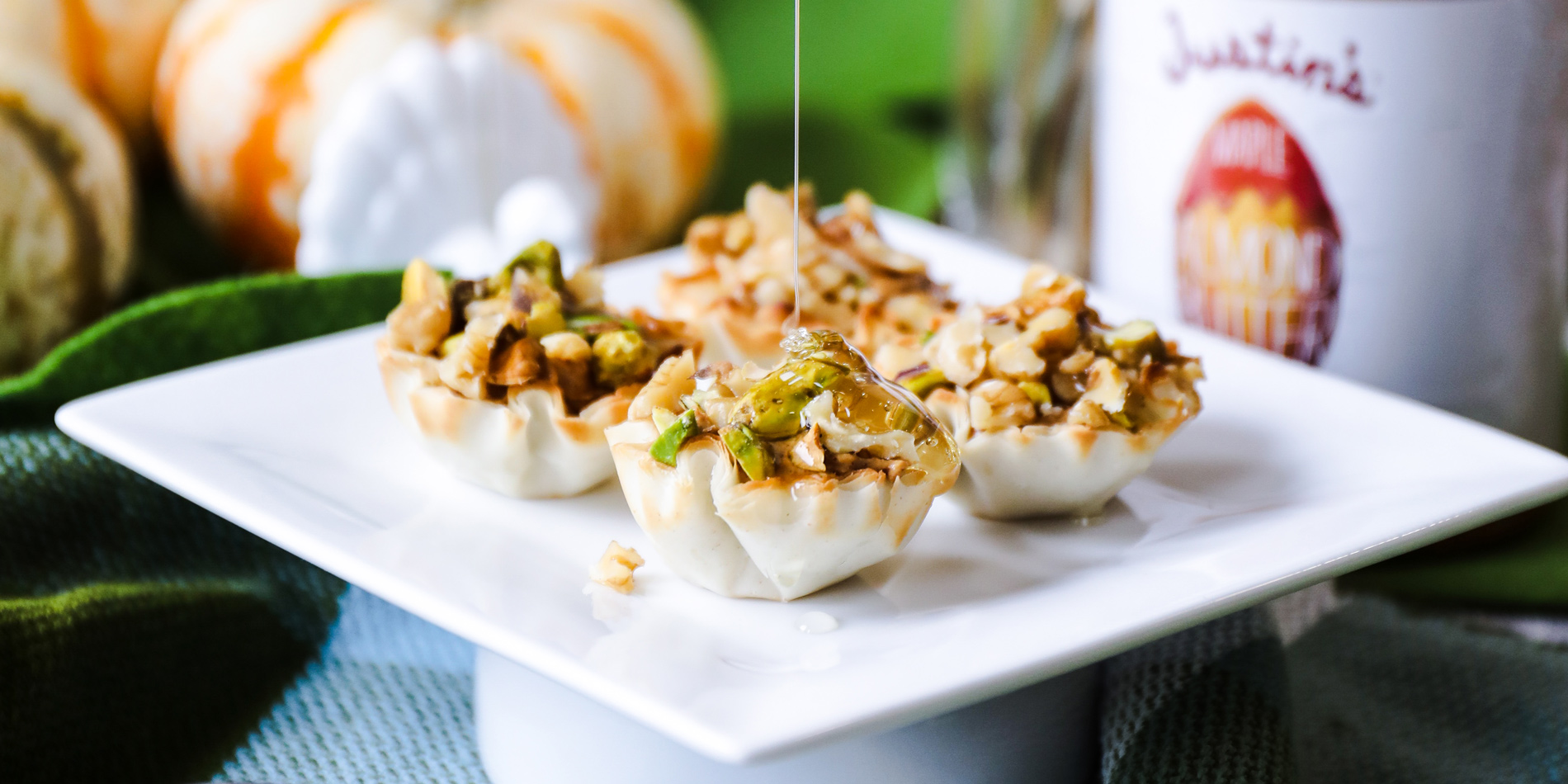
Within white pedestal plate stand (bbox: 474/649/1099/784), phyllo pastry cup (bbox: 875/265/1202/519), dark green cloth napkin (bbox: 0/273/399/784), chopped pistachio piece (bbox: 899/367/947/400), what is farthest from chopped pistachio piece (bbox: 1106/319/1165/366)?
dark green cloth napkin (bbox: 0/273/399/784)

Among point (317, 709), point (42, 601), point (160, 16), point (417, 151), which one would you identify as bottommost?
point (317, 709)

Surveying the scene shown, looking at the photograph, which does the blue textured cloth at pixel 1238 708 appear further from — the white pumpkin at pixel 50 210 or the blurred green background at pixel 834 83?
the blurred green background at pixel 834 83

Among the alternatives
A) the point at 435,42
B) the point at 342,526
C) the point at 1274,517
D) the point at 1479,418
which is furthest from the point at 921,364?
the point at 435,42

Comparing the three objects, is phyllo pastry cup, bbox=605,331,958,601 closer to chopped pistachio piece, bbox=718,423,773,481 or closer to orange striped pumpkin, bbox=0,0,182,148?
chopped pistachio piece, bbox=718,423,773,481

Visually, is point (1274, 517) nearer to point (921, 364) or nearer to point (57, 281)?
point (921, 364)

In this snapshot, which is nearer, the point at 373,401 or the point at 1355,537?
the point at 1355,537
